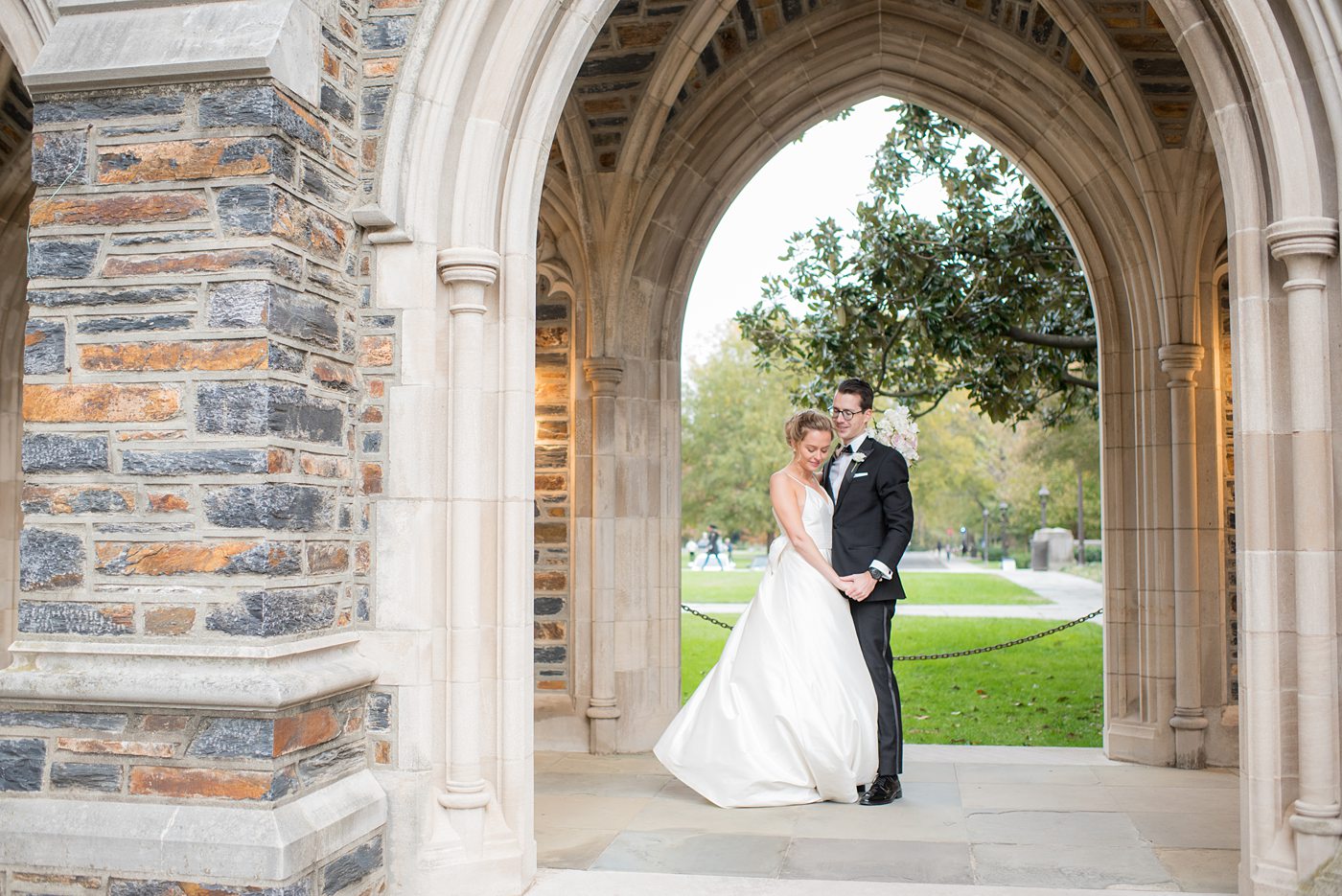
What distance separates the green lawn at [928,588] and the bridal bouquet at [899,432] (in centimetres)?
1187

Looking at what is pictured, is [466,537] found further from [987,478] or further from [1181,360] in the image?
[987,478]

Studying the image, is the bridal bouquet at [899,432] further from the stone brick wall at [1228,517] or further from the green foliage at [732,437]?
the green foliage at [732,437]

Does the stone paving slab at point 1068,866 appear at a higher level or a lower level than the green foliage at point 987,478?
lower

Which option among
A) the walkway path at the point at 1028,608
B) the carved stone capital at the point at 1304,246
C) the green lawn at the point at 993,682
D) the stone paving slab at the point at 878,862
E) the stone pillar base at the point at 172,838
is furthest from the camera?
the walkway path at the point at 1028,608

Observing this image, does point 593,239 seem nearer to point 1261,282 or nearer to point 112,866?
point 1261,282

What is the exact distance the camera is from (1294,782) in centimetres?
389

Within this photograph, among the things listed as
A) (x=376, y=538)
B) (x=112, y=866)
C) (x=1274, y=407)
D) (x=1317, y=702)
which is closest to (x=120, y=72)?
(x=376, y=538)

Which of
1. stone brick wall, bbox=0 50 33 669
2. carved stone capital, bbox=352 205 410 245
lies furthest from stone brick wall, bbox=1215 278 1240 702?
stone brick wall, bbox=0 50 33 669

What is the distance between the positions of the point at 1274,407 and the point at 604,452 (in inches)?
161

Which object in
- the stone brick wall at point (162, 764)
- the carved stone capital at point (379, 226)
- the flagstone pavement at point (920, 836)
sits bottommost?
the flagstone pavement at point (920, 836)

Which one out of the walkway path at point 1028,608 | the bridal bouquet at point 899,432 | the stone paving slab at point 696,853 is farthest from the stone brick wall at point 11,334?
the walkway path at point 1028,608

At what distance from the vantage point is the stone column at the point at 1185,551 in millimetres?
6746

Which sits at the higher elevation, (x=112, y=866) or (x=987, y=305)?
(x=987, y=305)

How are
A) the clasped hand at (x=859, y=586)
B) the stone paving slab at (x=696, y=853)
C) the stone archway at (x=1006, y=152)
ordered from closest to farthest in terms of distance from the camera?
the stone paving slab at (x=696, y=853) < the clasped hand at (x=859, y=586) < the stone archway at (x=1006, y=152)
